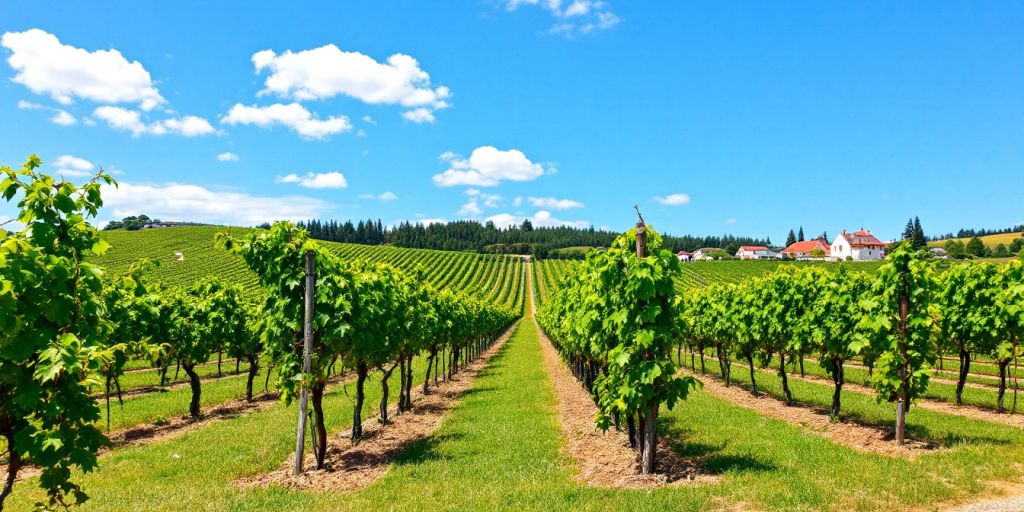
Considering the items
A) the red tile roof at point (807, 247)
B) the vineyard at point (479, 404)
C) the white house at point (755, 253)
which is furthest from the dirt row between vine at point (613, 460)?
the white house at point (755, 253)

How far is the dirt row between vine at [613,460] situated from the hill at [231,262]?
5572cm

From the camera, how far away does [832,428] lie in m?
14.4

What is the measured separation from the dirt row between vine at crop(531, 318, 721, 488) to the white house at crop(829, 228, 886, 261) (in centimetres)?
14929

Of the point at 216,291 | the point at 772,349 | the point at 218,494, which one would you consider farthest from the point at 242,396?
the point at 772,349

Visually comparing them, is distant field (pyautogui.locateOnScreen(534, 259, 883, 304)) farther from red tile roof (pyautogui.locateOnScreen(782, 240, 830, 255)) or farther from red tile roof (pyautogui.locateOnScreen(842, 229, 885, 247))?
red tile roof (pyautogui.locateOnScreen(782, 240, 830, 255))

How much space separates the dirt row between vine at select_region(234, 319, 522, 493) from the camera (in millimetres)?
10695

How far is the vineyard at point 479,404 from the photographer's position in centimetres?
485

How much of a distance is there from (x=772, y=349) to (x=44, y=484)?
840 inches

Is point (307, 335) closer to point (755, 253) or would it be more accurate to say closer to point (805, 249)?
point (755, 253)

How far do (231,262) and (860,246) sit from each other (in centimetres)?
15880

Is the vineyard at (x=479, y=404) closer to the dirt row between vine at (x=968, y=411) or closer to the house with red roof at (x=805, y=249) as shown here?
the dirt row between vine at (x=968, y=411)

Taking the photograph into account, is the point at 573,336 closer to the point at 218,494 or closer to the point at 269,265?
the point at 269,265

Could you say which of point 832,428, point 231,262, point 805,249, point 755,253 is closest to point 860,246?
point 805,249

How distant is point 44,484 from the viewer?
435cm
